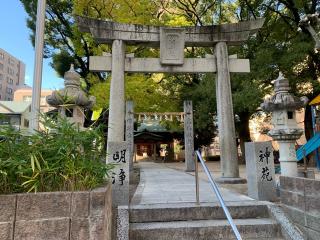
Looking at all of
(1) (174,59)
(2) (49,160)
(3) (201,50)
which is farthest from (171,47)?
(3) (201,50)

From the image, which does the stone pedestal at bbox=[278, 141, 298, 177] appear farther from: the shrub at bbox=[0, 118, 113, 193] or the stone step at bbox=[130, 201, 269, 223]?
the shrub at bbox=[0, 118, 113, 193]

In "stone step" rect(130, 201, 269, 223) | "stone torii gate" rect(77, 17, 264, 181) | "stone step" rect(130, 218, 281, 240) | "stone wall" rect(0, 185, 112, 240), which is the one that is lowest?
"stone step" rect(130, 218, 281, 240)

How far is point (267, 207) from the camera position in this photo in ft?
16.5

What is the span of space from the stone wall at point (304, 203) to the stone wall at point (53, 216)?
2.89 m

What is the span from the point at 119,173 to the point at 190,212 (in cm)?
146

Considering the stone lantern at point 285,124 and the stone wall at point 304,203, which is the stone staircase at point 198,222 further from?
the stone lantern at point 285,124

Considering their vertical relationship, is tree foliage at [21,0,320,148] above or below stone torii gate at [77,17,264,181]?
above

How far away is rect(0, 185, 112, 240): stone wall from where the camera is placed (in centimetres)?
291

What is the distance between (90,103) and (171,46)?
3841 millimetres

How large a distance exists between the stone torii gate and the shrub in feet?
19.8

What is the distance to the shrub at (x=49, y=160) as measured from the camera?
3090 mm

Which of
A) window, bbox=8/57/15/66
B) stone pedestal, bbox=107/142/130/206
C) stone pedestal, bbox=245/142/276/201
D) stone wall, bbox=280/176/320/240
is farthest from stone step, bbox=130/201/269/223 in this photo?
window, bbox=8/57/15/66

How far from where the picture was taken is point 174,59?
33.4 feet

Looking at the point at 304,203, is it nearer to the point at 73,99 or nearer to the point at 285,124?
the point at 285,124
